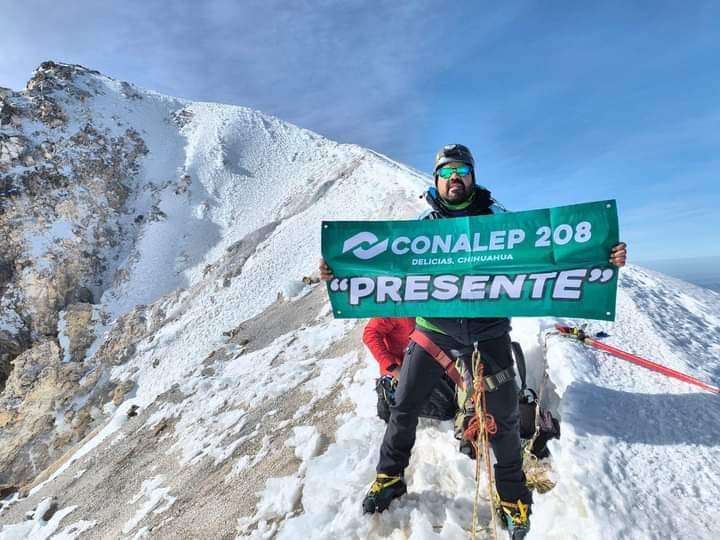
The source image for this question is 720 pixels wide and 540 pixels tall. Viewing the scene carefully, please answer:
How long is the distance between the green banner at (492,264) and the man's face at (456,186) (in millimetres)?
289

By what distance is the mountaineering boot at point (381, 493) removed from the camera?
418 centimetres

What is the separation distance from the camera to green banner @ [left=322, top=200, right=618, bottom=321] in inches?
155

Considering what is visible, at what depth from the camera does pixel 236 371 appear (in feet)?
44.1

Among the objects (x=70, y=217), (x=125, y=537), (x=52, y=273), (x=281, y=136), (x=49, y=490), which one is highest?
(x=281, y=136)

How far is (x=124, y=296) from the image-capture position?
30453 millimetres

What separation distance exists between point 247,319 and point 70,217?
27272mm

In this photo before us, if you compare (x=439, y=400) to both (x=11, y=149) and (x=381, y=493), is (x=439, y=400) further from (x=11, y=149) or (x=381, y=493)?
(x=11, y=149)

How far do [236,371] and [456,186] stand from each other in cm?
1156

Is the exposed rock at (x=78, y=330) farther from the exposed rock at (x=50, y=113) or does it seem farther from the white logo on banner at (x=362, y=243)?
the white logo on banner at (x=362, y=243)

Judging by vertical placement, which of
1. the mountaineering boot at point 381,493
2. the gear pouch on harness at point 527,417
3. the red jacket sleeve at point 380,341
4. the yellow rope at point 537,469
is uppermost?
the red jacket sleeve at point 380,341

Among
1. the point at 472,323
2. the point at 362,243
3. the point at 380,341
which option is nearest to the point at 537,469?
the point at 472,323

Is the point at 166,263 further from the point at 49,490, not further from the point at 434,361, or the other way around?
the point at 434,361

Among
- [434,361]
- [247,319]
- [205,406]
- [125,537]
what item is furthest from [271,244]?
[434,361]

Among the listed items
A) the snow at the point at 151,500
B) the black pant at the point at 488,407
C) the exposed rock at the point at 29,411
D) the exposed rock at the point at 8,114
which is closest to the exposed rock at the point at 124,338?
the exposed rock at the point at 29,411
